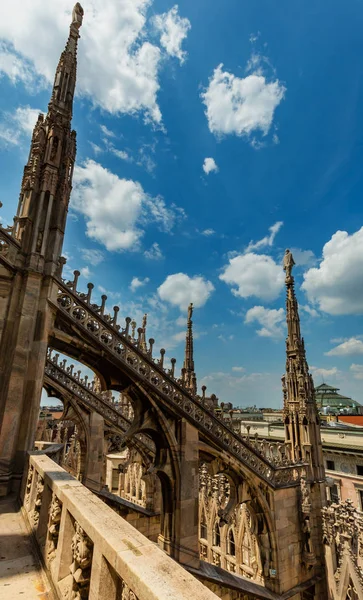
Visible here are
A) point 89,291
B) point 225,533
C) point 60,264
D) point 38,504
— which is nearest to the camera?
point 38,504

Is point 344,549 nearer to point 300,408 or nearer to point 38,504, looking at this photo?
point 300,408

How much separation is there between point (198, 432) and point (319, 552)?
8.45 metres

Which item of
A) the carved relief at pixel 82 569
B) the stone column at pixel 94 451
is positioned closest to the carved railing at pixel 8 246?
the carved relief at pixel 82 569

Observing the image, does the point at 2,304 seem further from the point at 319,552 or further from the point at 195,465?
the point at 319,552

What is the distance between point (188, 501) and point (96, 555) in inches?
404

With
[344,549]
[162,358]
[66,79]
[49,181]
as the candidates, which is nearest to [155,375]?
[162,358]

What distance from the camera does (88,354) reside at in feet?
35.2

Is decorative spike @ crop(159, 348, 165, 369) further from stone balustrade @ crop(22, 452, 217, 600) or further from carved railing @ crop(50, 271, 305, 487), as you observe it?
stone balustrade @ crop(22, 452, 217, 600)

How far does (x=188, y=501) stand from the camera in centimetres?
1125

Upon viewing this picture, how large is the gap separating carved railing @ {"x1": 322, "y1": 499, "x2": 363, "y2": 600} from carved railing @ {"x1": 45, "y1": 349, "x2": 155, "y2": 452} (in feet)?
31.5

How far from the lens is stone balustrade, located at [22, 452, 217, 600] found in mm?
1846

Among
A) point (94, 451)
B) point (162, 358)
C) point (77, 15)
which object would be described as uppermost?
point (77, 15)

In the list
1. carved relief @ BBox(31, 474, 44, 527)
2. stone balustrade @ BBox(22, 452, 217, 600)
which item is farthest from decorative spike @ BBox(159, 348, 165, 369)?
stone balustrade @ BBox(22, 452, 217, 600)

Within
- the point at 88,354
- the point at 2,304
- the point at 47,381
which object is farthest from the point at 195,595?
the point at 47,381
